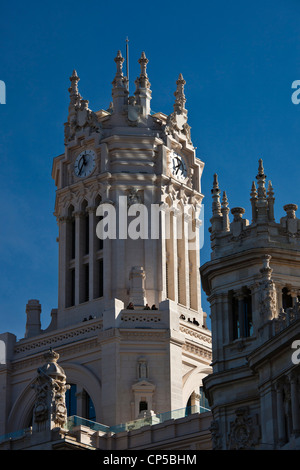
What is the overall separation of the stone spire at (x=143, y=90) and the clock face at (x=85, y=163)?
5.09m

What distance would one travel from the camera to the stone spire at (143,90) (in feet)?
328

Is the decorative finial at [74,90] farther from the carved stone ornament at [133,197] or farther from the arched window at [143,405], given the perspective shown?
the arched window at [143,405]

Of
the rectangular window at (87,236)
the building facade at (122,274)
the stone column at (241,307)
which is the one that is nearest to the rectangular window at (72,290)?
the building facade at (122,274)

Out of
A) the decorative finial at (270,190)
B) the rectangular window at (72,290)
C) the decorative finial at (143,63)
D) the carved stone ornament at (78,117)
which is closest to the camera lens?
the decorative finial at (270,190)

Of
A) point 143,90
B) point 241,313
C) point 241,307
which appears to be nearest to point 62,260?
point 143,90

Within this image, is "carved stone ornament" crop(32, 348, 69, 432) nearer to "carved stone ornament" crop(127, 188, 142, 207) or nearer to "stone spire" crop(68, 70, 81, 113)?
"carved stone ornament" crop(127, 188, 142, 207)

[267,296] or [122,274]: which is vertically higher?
[122,274]

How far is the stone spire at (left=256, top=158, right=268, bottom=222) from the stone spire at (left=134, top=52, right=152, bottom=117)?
3316 cm

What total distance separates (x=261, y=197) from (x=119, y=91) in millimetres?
35212

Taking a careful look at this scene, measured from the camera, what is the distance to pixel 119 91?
100 metres

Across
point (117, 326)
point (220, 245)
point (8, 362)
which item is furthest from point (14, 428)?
point (220, 245)

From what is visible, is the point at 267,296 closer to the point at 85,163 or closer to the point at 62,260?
the point at 62,260

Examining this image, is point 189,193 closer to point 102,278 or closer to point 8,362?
point 102,278

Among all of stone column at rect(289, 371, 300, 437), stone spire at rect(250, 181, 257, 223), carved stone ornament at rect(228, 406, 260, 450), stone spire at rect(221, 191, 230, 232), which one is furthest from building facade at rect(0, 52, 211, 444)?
stone column at rect(289, 371, 300, 437)
